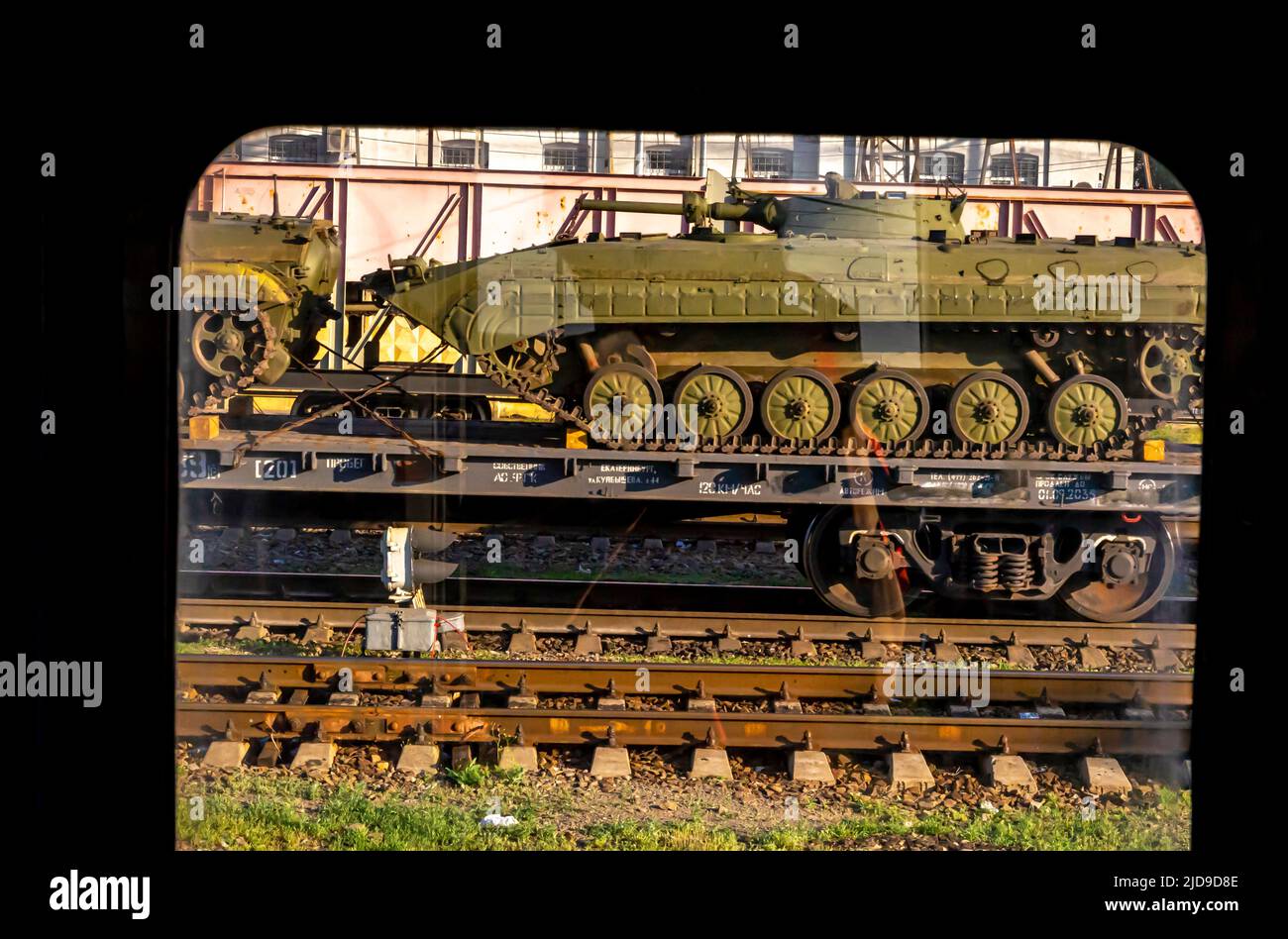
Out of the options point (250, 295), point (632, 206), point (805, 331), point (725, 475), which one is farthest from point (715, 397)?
point (250, 295)


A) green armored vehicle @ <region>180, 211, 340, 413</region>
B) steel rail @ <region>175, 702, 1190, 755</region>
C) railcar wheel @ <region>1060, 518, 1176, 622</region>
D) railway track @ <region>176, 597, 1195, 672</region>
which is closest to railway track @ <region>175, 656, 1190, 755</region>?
steel rail @ <region>175, 702, 1190, 755</region>

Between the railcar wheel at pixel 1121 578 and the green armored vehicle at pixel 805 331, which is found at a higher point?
the green armored vehicle at pixel 805 331

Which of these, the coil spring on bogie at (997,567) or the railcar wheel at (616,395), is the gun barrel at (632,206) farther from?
A: the coil spring on bogie at (997,567)

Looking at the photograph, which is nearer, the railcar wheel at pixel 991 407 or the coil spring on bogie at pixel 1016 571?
the coil spring on bogie at pixel 1016 571

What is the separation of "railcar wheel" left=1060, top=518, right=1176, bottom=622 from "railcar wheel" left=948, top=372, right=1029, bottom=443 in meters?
1.10

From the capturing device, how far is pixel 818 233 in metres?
5.91

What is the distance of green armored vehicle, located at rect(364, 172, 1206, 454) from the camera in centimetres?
643

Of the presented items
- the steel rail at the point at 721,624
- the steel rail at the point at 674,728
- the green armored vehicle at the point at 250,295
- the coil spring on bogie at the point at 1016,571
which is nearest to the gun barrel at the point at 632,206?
the green armored vehicle at the point at 250,295

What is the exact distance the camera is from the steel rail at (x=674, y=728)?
4246 millimetres

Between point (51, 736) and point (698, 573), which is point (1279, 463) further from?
point (698, 573)

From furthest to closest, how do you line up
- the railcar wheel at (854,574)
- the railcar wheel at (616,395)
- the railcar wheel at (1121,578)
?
1. the railcar wheel at (616,395)
2. the railcar wheel at (854,574)
3. the railcar wheel at (1121,578)

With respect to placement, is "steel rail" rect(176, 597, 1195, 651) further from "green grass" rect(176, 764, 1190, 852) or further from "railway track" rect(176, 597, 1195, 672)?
"green grass" rect(176, 764, 1190, 852)

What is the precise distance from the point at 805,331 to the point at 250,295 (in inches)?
127
